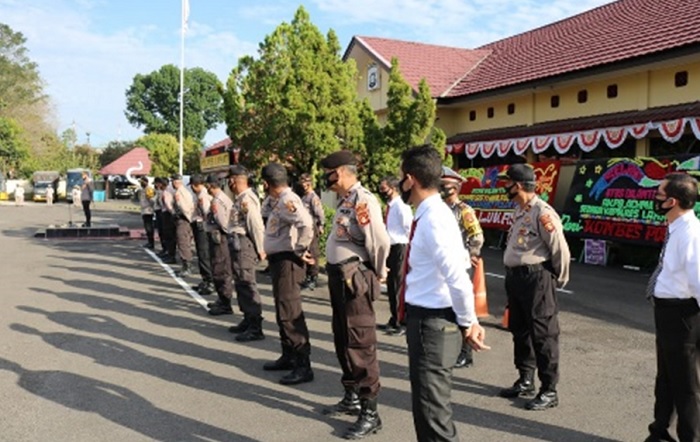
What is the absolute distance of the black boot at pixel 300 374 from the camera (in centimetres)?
550

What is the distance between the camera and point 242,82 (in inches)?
618

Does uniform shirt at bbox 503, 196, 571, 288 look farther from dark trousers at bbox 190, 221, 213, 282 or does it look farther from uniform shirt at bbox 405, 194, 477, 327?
dark trousers at bbox 190, 221, 213, 282

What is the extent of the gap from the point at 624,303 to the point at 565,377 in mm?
4144

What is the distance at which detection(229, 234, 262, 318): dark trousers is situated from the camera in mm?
7070

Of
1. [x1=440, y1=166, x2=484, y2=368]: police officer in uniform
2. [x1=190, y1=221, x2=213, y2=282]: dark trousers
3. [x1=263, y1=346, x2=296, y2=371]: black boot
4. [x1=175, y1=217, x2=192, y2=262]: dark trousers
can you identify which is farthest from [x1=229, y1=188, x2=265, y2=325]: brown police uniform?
[x1=175, y1=217, x2=192, y2=262]: dark trousers

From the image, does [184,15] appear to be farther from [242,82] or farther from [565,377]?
[565,377]

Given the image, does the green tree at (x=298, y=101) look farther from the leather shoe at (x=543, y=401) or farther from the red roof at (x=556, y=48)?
the leather shoe at (x=543, y=401)

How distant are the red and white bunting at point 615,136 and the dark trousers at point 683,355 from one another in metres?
11.6

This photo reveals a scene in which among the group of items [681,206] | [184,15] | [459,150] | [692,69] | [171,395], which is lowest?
[171,395]

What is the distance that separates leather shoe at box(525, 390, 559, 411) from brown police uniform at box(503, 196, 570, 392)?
0.13 feet

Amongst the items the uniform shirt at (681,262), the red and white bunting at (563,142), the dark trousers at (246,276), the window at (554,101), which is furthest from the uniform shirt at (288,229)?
the window at (554,101)

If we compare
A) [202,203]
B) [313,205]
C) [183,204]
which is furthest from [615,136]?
[183,204]

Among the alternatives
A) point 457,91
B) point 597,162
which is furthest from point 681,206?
point 457,91

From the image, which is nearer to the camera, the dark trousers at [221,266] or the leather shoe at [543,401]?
the leather shoe at [543,401]
